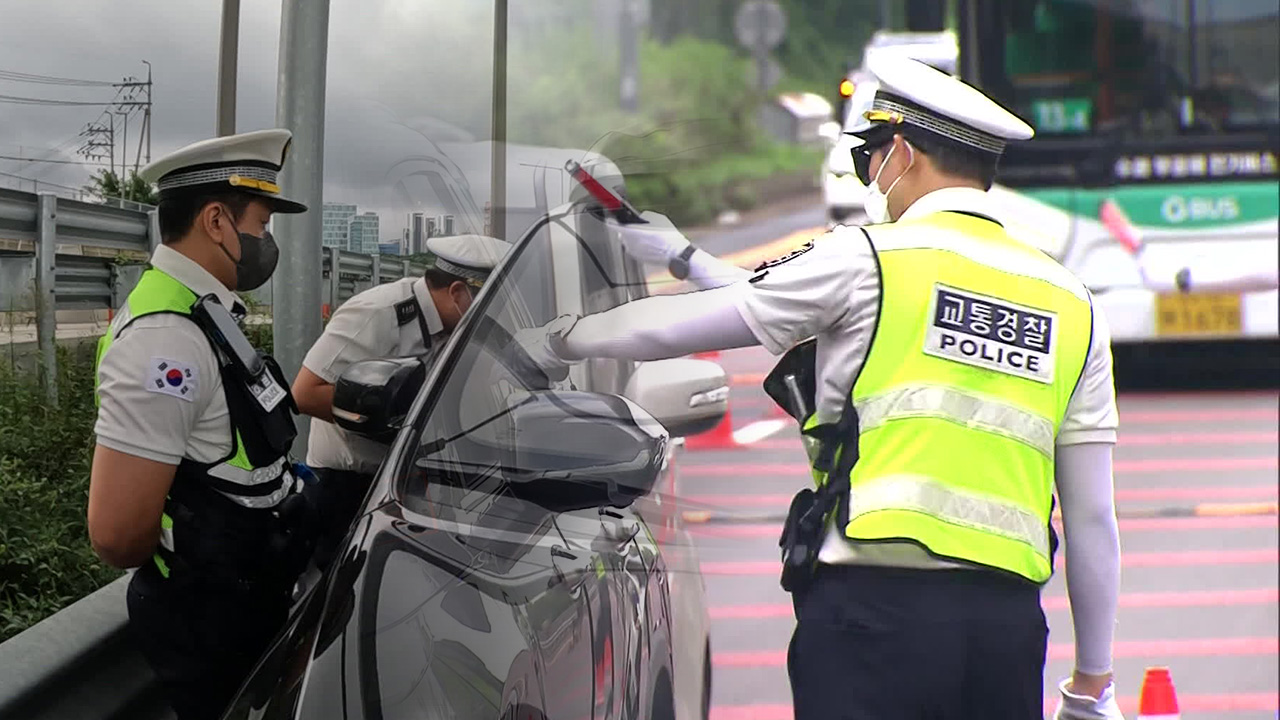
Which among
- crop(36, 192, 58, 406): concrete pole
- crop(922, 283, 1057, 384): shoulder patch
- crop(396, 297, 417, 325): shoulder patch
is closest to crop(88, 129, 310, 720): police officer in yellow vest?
crop(36, 192, 58, 406): concrete pole

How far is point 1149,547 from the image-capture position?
18.7 feet

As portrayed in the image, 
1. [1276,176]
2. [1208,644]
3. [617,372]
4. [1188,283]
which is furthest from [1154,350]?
[617,372]

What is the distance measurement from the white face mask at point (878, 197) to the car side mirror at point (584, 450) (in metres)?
0.51

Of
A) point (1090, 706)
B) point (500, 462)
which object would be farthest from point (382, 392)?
point (1090, 706)

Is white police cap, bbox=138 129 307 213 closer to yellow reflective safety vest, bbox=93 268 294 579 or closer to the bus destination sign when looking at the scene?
yellow reflective safety vest, bbox=93 268 294 579

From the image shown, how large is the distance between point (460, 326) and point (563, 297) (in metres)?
0.20

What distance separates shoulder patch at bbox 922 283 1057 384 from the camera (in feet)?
5.40

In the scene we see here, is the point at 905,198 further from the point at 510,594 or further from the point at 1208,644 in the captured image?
the point at 1208,644

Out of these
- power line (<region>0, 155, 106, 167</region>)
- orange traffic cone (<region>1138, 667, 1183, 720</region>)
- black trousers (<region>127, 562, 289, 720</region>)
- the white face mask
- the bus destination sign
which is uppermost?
the bus destination sign

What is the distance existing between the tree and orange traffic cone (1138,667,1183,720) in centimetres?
228

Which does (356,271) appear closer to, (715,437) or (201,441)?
(201,441)

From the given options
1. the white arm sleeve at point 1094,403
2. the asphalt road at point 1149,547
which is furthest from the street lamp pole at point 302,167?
the white arm sleeve at point 1094,403

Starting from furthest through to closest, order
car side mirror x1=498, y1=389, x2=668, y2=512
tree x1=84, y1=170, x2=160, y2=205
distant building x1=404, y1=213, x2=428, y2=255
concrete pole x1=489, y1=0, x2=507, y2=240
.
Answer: tree x1=84, y1=170, x2=160, y2=205
distant building x1=404, y1=213, x2=428, y2=255
concrete pole x1=489, y1=0, x2=507, y2=240
car side mirror x1=498, y1=389, x2=668, y2=512

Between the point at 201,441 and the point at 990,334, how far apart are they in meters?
0.98
